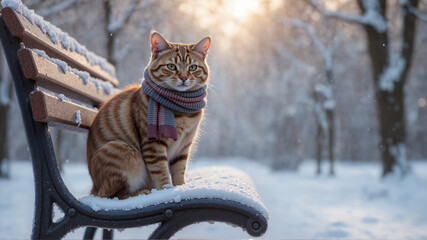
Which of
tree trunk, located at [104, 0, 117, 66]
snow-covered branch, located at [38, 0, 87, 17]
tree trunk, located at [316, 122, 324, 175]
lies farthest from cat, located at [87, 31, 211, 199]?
tree trunk, located at [316, 122, 324, 175]

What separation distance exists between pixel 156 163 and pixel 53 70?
25.6 inches

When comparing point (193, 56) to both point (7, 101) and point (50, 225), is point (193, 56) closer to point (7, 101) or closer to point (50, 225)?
point (50, 225)

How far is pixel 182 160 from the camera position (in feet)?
6.96

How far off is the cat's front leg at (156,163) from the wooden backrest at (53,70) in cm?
38

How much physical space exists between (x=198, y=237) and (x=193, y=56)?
212 centimetres

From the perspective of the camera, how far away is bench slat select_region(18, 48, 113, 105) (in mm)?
1450

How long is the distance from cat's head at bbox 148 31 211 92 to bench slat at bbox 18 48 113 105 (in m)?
0.40

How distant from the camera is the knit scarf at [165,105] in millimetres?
1770

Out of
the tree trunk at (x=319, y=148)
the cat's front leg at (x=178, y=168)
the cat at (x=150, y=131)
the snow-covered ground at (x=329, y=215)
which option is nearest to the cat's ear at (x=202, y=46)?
the cat at (x=150, y=131)

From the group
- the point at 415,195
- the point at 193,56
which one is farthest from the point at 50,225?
the point at 415,195

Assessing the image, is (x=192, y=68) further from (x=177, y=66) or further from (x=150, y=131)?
(x=150, y=131)

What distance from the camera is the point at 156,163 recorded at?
1833 millimetres

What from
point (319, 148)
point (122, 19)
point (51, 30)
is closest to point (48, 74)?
point (51, 30)

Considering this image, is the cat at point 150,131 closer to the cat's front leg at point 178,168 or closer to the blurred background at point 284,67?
the cat's front leg at point 178,168
